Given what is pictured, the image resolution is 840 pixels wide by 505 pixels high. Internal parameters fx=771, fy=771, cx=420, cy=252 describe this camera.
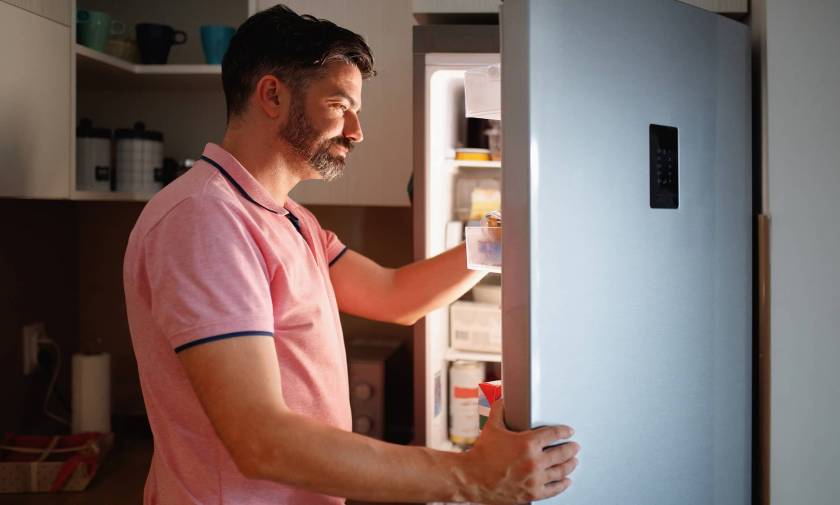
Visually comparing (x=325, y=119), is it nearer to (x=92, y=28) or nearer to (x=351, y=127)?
(x=351, y=127)

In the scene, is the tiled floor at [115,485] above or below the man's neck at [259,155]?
below

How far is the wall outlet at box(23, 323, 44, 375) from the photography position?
2100 millimetres

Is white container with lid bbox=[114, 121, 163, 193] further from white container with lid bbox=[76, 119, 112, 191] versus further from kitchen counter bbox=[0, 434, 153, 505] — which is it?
kitchen counter bbox=[0, 434, 153, 505]

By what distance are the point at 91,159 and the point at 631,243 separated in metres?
1.49

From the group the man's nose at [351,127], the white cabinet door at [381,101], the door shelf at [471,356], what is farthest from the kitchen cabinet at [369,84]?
the man's nose at [351,127]

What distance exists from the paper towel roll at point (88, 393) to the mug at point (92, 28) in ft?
2.69

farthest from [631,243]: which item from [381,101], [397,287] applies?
[381,101]

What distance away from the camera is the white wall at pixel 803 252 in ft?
3.66

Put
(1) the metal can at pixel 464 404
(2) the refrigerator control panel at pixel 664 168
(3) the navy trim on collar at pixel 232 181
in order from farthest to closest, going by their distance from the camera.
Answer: (1) the metal can at pixel 464 404, (3) the navy trim on collar at pixel 232 181, (2) the refrigerator control panel at pixel 664 168

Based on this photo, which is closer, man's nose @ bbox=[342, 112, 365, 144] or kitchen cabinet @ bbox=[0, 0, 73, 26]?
man's nose @ bbox=[342, 112, 365, 144]

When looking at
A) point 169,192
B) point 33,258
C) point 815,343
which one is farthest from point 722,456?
point 33,258

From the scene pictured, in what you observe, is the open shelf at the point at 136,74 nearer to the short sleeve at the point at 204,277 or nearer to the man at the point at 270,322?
the man at the point at 270,322

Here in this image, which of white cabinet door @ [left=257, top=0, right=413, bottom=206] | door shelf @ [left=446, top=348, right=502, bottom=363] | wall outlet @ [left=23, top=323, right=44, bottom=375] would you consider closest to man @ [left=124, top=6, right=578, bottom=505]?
door shelf @ [left=446, top=348, right=502, bottom=363]

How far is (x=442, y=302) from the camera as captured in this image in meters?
1.51
